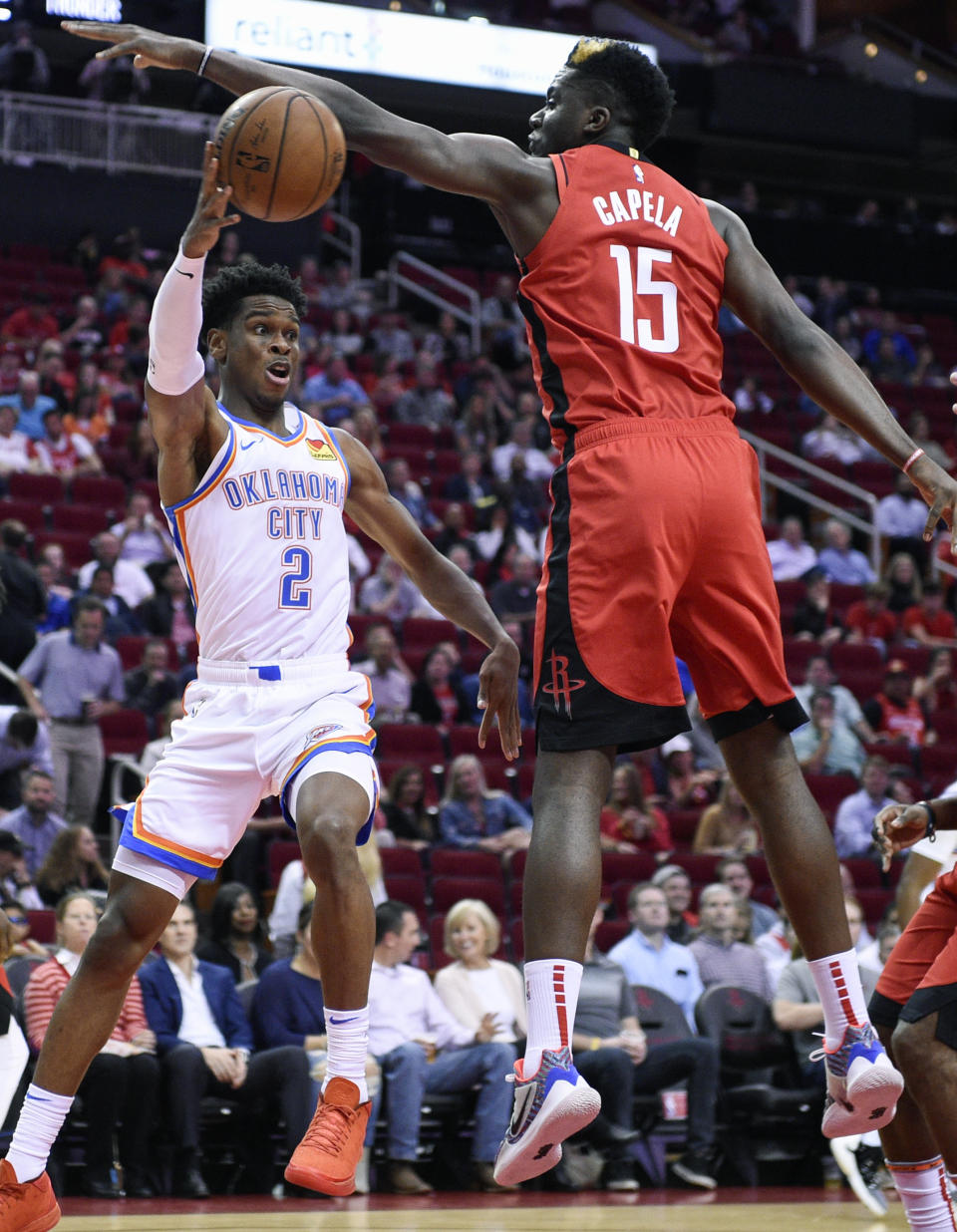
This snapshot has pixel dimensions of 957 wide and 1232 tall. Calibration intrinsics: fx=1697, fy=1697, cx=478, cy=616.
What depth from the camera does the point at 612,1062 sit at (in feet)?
27.6

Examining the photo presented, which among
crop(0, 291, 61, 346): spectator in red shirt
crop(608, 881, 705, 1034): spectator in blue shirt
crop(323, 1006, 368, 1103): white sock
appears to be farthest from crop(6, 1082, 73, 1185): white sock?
crop(0, 291, 61, 346): spectator in red shirt

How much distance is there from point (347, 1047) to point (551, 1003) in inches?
35.9

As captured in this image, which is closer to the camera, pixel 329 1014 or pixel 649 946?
pixel 329 1014

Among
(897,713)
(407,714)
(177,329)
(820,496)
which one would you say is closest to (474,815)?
(407,714)

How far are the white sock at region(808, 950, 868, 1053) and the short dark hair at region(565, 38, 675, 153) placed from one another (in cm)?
207

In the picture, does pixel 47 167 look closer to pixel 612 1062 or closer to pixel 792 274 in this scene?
pixel 792 274

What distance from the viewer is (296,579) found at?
474cm

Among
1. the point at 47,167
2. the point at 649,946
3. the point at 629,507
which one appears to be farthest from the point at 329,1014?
the point at 47,167

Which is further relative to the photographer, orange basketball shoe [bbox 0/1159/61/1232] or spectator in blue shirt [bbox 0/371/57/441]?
spectator in blue shirt [bbox 0/371/57/441]

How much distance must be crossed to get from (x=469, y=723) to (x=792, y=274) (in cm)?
1371

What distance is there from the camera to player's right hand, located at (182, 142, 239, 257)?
4.04 meters

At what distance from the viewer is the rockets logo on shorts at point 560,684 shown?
3.83m

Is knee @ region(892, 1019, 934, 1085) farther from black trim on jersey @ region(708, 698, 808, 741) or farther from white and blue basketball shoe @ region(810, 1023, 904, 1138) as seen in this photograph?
black trim on jersey @ region(708, 698, 808, 741)

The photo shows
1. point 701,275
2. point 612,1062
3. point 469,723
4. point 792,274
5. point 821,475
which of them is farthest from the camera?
point 792,274
